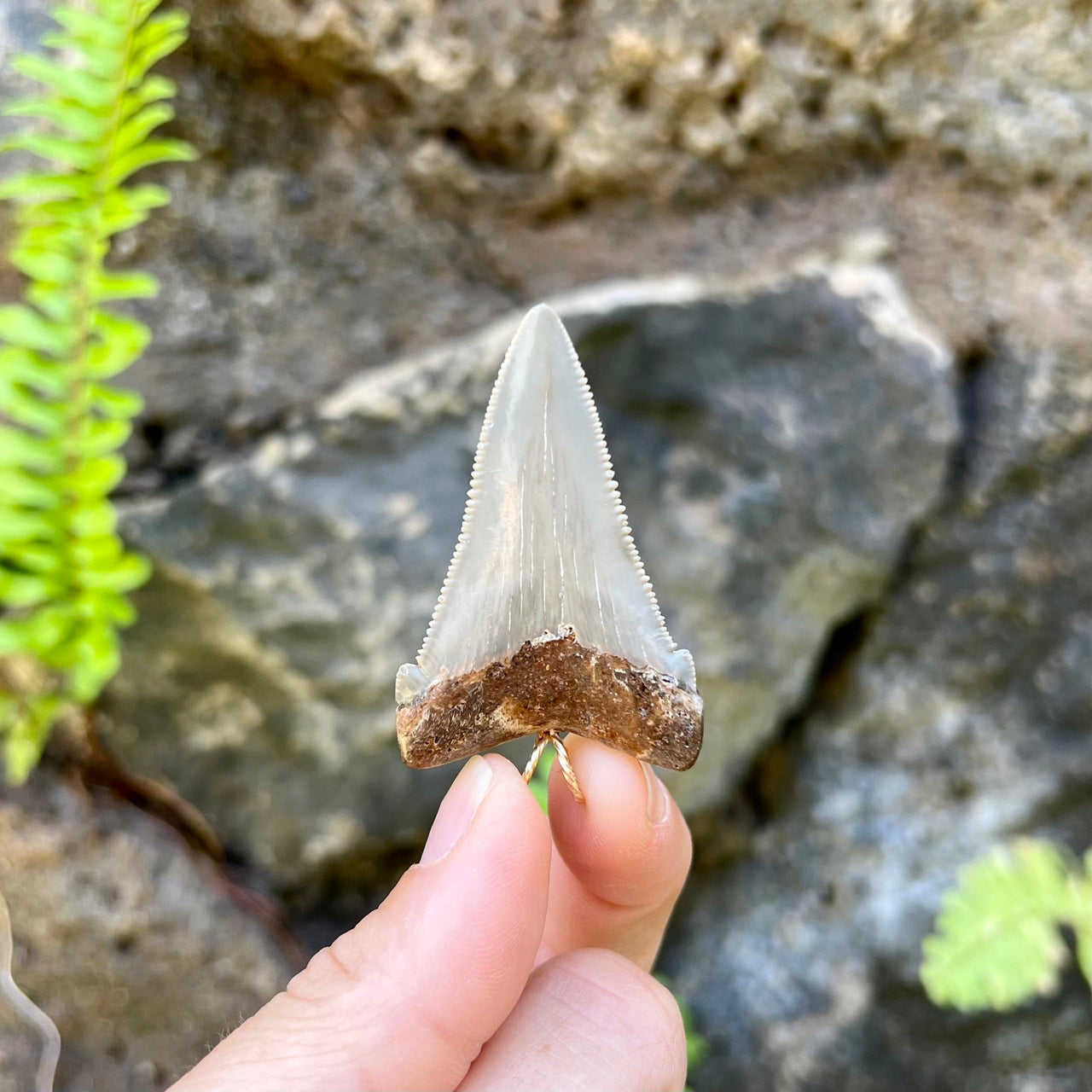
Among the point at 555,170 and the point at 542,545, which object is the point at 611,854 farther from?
the point at 555,170

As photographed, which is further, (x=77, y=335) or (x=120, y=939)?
(x=120, y=939)

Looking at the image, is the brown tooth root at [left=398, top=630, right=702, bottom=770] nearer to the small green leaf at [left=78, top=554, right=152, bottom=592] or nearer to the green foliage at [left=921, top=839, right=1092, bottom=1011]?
the small green leaf at [left=78, top=554, right=152, bottom=592]

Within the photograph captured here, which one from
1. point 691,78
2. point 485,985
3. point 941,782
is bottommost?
point 941,782

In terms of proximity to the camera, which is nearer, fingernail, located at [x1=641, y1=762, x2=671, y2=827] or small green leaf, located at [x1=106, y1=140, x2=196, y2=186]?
fingernail, located at [x1=641, y1=762, x2=671, y2=827]

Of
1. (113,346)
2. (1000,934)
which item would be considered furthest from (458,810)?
(1000,934)

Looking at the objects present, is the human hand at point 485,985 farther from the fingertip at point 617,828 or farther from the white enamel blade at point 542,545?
the white enamel blade at point 542,545

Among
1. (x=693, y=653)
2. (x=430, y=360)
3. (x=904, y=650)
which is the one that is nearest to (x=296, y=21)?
(x=430, y=360)

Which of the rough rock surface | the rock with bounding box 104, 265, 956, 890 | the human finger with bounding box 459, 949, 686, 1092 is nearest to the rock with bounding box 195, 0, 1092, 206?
the rough rock surface
